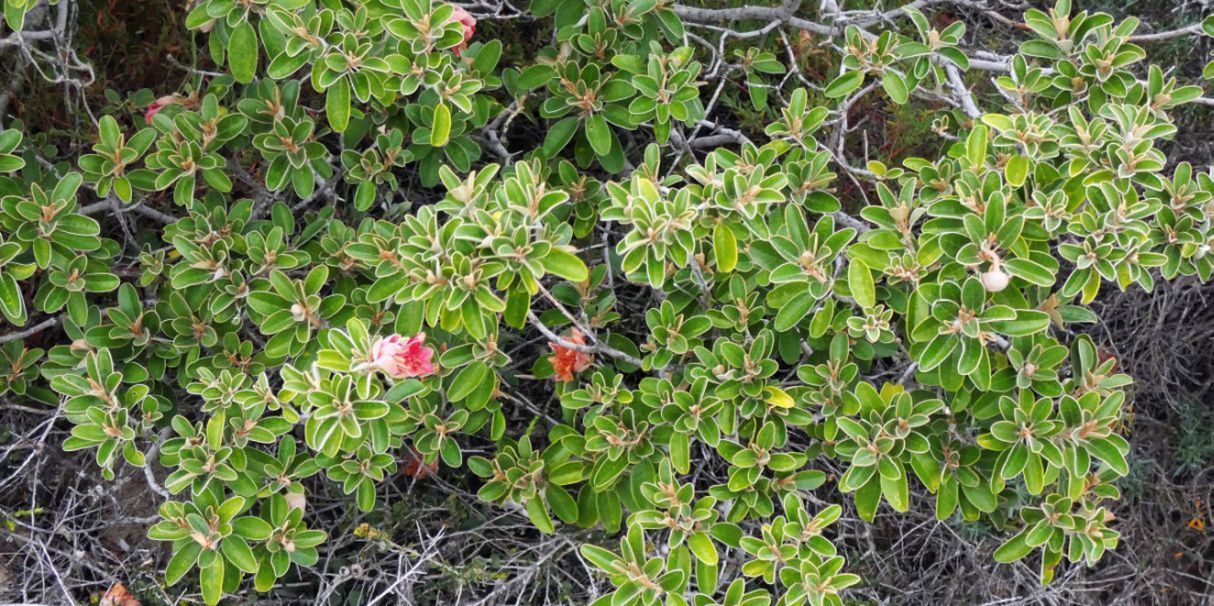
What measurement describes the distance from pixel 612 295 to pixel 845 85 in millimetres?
685

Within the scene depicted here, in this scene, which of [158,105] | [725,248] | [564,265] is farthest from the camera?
[158,105]

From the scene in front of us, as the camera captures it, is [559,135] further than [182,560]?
Yes

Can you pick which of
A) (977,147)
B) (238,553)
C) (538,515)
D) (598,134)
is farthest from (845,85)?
(238,553)

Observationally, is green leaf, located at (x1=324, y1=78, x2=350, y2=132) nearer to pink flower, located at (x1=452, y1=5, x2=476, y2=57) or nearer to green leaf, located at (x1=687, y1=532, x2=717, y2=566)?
pink flower, located at (x1=452, y1=5, x2=476, y2=57)

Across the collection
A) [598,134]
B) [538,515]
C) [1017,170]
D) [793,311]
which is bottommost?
[538,515]

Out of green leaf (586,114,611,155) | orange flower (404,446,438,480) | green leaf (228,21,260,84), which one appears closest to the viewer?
green leaf (228,21,260,84)

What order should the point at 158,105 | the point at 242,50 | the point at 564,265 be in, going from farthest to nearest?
the point at 158,105 < the point at 242,50 < the point at 564,265

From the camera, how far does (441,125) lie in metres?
1.93

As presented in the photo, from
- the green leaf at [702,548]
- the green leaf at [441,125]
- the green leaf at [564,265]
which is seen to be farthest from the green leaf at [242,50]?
the green leaf at [702,548]

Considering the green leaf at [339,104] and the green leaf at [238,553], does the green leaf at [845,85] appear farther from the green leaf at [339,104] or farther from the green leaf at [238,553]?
the green leaf at [238,553]

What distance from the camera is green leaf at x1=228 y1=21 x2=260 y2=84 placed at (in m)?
1.87

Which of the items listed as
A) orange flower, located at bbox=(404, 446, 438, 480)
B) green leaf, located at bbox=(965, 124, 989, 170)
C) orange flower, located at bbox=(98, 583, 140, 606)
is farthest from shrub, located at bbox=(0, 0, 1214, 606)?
orange flower, located at bbox=(98, 583, 140, 606)

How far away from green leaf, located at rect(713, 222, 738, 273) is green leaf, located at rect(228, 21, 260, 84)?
3.26ft

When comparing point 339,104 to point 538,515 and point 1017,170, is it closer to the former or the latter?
point 538,515
